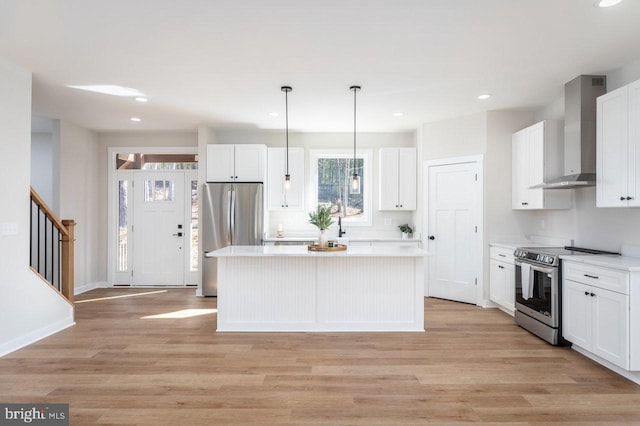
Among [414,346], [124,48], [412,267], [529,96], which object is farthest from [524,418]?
[124,48]

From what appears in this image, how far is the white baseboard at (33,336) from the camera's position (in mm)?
3342

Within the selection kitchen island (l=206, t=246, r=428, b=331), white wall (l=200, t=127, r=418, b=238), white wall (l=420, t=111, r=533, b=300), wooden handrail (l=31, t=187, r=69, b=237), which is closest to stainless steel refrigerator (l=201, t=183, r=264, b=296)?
white wall (l=200, t=127, r=418, b=238)

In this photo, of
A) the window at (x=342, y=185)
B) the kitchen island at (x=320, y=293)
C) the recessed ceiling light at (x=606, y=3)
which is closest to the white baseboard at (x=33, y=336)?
the kitchen island at (x=320, y=293)

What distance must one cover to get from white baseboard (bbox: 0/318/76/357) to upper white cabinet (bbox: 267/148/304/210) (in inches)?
123

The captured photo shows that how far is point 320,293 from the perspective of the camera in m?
4.04

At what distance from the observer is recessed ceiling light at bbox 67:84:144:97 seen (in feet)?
13.3

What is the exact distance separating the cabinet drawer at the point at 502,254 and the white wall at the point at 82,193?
20.5 feet

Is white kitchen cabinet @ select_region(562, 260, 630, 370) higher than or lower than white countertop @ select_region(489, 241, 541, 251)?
lower

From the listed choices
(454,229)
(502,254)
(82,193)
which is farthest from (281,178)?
(502,254)

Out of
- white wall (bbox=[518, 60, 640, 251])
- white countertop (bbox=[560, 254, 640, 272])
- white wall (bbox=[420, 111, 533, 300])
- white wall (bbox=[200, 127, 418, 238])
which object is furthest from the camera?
white wall (bbox=[200, 127, 418, 238])

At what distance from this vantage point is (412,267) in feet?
13.2

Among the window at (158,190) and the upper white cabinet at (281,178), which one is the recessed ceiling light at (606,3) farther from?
the window at (158,190)

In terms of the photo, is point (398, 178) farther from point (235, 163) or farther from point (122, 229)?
point (122, 229)

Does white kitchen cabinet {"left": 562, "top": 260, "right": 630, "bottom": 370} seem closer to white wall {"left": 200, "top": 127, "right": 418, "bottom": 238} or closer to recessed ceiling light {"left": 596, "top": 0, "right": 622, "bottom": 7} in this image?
recessed ceiling light {"left": 596, "top": 0, "right": 622, "bottom": 7}
